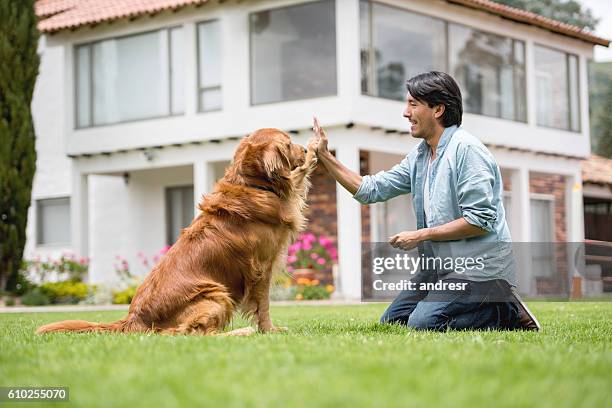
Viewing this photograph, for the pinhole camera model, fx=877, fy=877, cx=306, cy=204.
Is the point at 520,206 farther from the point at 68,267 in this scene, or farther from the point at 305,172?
the point at 305,172

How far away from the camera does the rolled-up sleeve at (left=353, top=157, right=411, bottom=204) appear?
277 inches

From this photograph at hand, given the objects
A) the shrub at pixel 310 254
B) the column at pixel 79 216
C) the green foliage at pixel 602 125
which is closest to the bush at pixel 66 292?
the column at pixel 79 216

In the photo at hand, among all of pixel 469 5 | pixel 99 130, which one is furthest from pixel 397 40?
pixel 99 130

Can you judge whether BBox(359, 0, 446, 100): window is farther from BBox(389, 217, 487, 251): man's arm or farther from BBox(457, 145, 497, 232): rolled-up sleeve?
BBox(389, 217, 487, 251): man's arm

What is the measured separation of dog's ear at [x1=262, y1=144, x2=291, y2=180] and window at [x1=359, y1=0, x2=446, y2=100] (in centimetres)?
1088

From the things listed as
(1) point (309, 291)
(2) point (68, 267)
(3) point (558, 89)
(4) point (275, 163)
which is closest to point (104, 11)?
(2) point (68, 267)

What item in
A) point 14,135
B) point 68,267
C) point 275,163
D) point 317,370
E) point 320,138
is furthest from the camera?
point 68,267

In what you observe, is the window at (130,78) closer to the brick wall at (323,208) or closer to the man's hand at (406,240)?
the brick wall at (323,208)


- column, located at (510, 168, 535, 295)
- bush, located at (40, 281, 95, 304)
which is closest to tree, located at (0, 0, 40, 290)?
bush, located at (40, 281, 95, 304)

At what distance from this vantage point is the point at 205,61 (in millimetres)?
18516

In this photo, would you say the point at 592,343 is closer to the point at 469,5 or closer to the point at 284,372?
the point at 284,372

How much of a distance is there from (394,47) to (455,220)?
12172mm

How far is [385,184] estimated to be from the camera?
23.1 feet

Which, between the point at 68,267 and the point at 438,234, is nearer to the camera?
the point at 438,234
